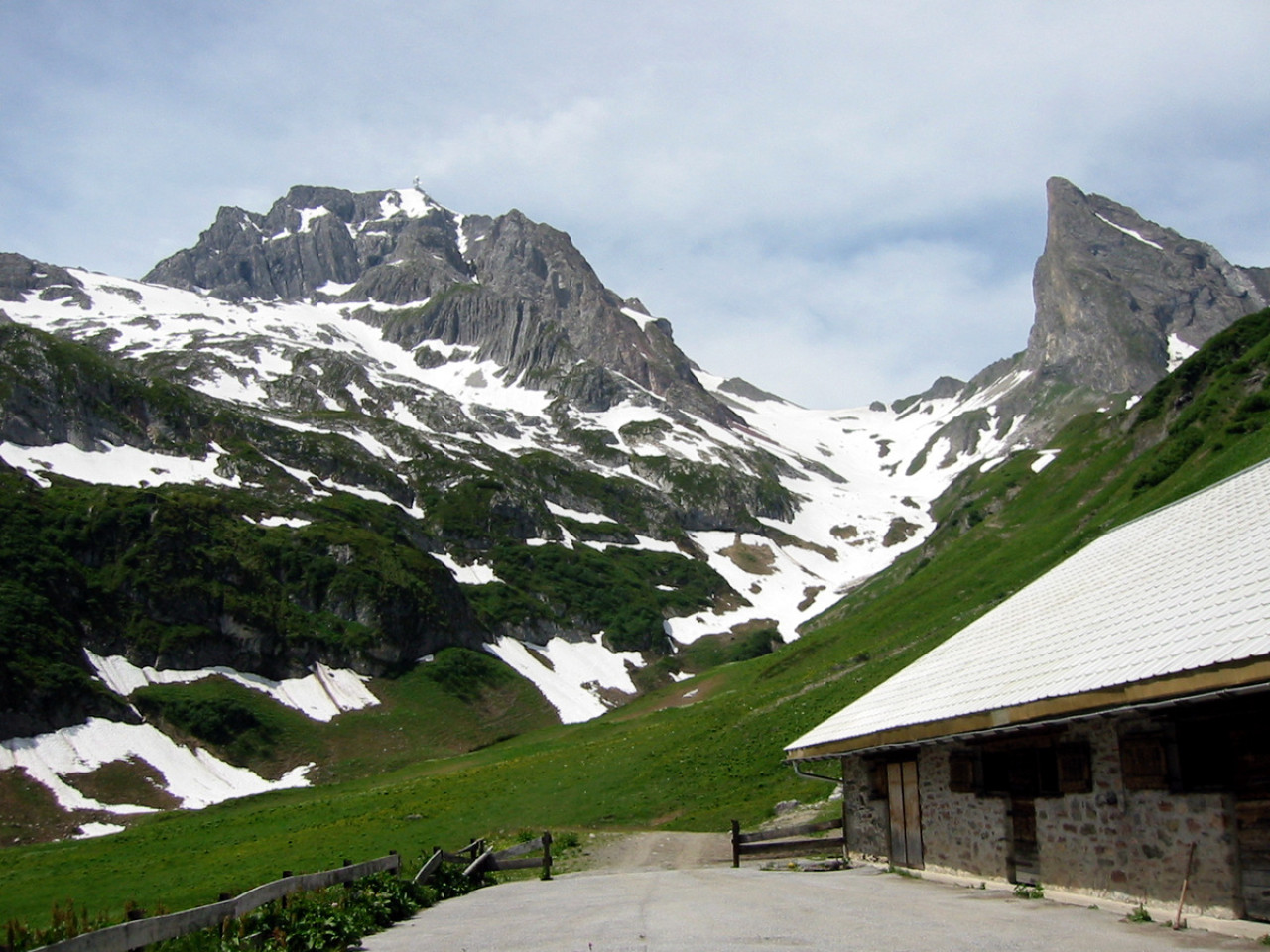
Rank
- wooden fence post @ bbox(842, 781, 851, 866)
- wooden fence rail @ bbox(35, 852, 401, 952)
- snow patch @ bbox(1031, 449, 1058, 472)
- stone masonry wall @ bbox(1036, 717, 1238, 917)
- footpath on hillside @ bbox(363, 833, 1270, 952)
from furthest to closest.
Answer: snow patch @ bbox(1031, 449, 1058, 472)
wooden fence post @ bbox(842, 781, 851, 866)
stone masonry wall @ bbox(1036, 717, 1238, 917)
footpath on hillside @ bbox(363, 833, 1270, 952)
wooden fence rail @ bbox(35, 852, 401, 952)

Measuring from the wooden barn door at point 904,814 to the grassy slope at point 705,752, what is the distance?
1608cm

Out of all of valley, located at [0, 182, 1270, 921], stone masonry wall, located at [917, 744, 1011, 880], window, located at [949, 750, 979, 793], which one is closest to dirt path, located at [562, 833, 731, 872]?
valley, located at [0, 182, 1270, 921]

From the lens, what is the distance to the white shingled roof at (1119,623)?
14.2m

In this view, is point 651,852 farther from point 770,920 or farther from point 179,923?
point 179,923

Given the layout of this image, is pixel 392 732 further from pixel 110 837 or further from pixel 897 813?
pixel 897 813

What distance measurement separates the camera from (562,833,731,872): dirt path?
31.0 metres

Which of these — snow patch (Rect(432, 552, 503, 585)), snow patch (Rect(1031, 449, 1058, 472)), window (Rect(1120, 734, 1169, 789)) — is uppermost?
snow patch (Rect(1031, 449, 1058, 472))

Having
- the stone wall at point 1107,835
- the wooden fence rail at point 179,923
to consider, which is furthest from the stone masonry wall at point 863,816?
the wooden fence rail at point 179,923

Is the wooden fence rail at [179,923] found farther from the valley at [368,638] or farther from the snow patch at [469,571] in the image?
the snow patch at [469,571]

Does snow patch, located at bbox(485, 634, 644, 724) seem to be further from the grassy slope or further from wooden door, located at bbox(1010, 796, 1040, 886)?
wooden door, located at bbox(1010, 796, 1040, 886)

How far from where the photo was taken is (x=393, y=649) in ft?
444

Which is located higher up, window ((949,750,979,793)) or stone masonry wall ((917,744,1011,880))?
window ((949,750,979,793))

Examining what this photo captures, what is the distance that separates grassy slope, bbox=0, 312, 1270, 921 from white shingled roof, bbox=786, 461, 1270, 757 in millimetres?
16254

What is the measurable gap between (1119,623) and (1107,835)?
4.12 m
